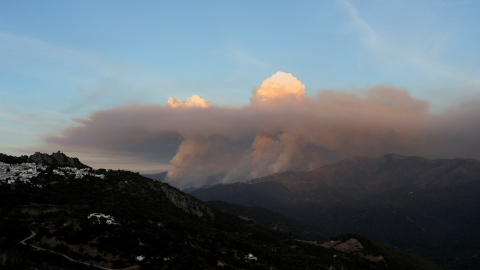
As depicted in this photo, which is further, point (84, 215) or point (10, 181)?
point (10, 181)

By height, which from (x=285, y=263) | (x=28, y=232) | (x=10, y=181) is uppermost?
(x=10, y=181)

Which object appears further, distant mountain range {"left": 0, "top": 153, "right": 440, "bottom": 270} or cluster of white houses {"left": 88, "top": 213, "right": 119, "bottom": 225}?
cluster of white houses {"left": 88, "top": 213, "right": 119, "bottom": 225}

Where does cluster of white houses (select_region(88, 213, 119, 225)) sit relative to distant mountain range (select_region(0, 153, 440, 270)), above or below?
above

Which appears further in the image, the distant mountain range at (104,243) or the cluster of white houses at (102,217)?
the cluster of white houses at (102,217)

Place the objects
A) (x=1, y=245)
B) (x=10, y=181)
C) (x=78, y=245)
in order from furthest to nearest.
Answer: (x=10, y=181)
(x=78, y=245)
(x=1, y=245)

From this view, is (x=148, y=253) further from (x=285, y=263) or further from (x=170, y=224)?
(x=285, y=263)

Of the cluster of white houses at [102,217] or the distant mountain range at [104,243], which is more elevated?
the cluster of white houses at [102,217]

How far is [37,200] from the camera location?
6363 inches

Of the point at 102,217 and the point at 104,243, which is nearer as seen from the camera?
the point at 104,243

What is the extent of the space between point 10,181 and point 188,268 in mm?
150492

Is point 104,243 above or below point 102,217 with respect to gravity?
below

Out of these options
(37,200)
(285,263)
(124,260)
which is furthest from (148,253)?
(37,200)

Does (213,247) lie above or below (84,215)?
below

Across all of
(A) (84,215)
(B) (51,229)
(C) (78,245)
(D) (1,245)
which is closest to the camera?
(D) (1,245)
